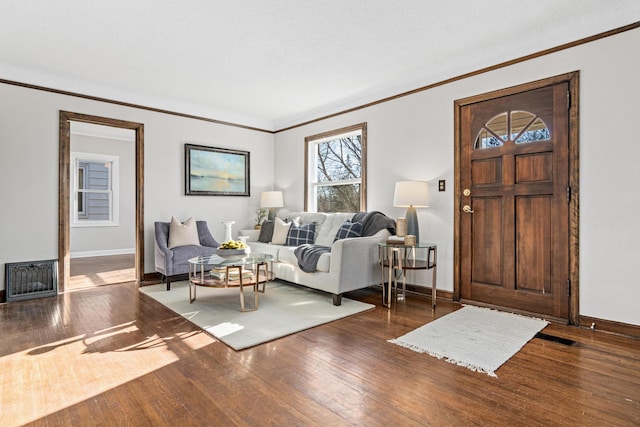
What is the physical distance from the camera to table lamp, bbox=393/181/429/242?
12.5 ft

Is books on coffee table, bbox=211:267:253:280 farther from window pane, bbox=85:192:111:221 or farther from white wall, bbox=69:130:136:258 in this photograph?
window pane, bbox=85:192:111:221

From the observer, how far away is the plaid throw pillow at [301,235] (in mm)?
4703

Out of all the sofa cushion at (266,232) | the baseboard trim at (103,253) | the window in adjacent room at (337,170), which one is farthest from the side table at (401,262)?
the baseboard trim at (103,253)

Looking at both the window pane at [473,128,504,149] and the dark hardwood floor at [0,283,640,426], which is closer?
the dark hardwood floor at [0,283,640,426]

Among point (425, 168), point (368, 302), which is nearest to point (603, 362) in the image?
point (368, 302)

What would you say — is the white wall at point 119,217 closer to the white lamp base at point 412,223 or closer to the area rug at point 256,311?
the area rug at point 256,311

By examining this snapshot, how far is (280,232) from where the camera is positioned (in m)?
5.00

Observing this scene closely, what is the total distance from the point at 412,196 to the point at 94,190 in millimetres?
6837

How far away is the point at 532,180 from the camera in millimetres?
3309

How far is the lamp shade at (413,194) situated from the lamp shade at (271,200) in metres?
2.40

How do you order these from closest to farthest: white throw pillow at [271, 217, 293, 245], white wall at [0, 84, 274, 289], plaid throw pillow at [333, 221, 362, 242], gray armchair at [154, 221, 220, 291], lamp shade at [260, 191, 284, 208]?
white wall at [0, 84, 274, 289], plaid throw pillow at [333, 221, 362, 242], gray armchair at [154, 221, 220, 291], white throw pillow at [271, 217, 293, 245], lamp shade at [260, 191, 284, 208]

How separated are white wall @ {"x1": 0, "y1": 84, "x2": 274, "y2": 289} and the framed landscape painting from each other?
0.43ft

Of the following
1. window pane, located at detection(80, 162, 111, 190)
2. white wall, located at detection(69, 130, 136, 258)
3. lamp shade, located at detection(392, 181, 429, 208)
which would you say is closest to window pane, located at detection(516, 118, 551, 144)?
lamp shade, located at detection(392, 181, 429, 208)

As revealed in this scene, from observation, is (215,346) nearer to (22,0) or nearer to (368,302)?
(368,302)
